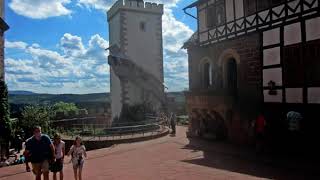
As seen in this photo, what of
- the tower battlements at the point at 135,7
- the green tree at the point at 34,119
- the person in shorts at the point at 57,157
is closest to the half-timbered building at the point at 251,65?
the person in shorts at the point at 57,157

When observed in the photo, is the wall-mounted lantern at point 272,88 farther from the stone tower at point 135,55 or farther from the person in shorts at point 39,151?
the stone tower at point 135,55

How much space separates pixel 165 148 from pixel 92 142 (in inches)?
221

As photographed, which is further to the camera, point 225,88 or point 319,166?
point 225,88

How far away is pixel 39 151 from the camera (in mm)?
10461

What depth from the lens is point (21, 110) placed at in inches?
1151

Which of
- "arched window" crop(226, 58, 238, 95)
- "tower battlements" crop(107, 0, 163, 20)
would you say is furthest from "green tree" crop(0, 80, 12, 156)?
"tower battlements" crop(107, 0, 163, 20)

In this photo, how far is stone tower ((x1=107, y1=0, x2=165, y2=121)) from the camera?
34531mm

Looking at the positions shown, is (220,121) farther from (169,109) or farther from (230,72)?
(169,109)

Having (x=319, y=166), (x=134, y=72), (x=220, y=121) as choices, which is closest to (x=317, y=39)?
(x=319, y=166)

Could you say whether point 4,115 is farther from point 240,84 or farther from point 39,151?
point 240,84

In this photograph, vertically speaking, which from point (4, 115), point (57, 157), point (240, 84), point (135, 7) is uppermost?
point (135, 7)

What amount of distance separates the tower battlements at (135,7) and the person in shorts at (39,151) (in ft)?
86.1

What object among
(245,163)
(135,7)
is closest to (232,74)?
(245,163)

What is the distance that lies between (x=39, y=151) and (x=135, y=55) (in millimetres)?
25551
